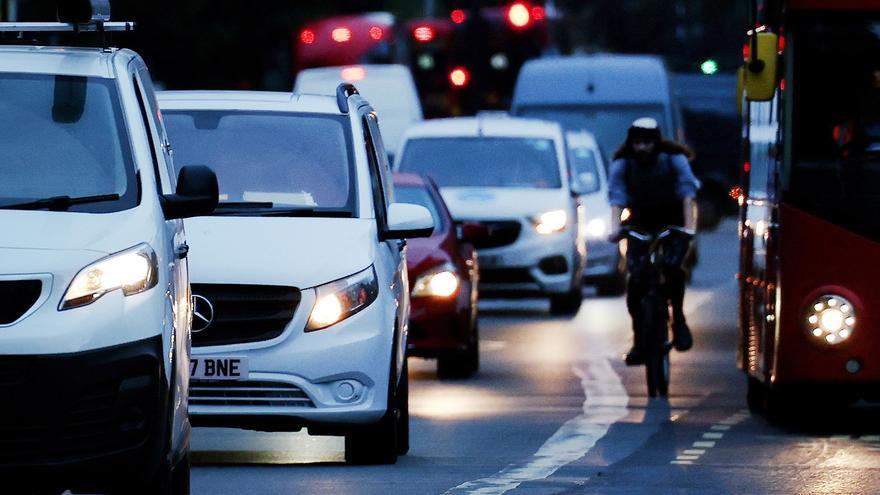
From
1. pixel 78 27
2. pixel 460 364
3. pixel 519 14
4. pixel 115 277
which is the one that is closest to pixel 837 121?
pixel 78 27

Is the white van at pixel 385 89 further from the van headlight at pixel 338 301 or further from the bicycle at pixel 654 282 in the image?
the van headlight at pixel 338 301

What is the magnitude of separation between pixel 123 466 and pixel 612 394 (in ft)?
27.2

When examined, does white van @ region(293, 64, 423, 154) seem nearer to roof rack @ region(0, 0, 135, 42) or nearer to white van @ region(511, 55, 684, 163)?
white van @ region(511, 55, 684, 163)

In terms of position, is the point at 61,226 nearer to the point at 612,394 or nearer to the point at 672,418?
the point at 672,418

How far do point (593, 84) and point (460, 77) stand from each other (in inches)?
420

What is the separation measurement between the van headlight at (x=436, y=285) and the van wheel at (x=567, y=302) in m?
7.45

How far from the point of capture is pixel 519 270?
80.8ft

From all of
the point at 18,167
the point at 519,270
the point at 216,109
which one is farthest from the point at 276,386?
the point at 519,270

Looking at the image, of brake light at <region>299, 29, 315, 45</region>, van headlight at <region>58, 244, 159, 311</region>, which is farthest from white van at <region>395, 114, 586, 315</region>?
brake light at <region>299, 29, 315, 45</region>

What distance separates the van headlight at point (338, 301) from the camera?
1150 cm

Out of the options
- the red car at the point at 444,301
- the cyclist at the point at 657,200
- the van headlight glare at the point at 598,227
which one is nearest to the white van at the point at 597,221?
the van headlight glare at the point at 598,227

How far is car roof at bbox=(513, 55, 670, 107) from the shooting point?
108 feet

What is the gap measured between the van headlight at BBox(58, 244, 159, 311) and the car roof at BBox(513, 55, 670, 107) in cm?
2443

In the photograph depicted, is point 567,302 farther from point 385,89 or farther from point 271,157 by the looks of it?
point 385,89
